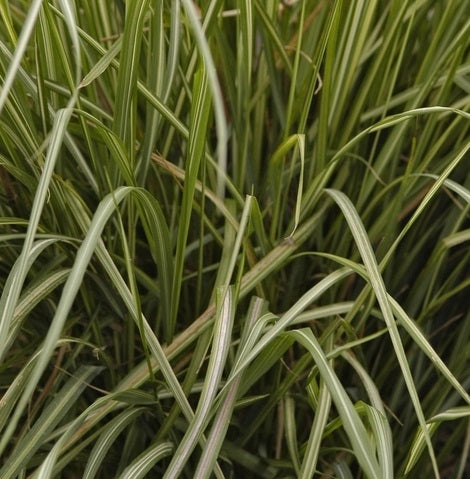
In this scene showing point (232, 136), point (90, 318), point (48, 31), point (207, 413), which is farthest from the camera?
point (232, 136)

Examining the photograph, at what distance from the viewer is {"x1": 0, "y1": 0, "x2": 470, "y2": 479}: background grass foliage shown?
732mm

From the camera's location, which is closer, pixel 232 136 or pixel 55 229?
pixel 55 229

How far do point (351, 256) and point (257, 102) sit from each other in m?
0.23

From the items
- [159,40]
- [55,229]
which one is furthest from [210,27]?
[55,229]

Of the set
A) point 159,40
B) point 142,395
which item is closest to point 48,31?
point 159,40

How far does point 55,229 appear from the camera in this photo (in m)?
0.86

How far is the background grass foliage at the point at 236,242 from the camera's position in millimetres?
732

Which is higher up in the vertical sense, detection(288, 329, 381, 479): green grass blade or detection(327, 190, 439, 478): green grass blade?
detection(327, 190, 439, 478): green grass blade

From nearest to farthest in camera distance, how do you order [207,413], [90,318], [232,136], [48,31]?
[207,413]
[48,31]
[90,318]
[232,136]

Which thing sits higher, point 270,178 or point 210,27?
point 210,27

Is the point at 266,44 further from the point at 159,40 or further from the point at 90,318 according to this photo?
the point at 90,318

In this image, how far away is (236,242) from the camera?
0.70m

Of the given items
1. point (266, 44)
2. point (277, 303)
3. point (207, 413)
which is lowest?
point (277, 303)

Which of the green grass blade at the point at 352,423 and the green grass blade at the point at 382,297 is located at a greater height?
the green grass blade at the point at 382,297
